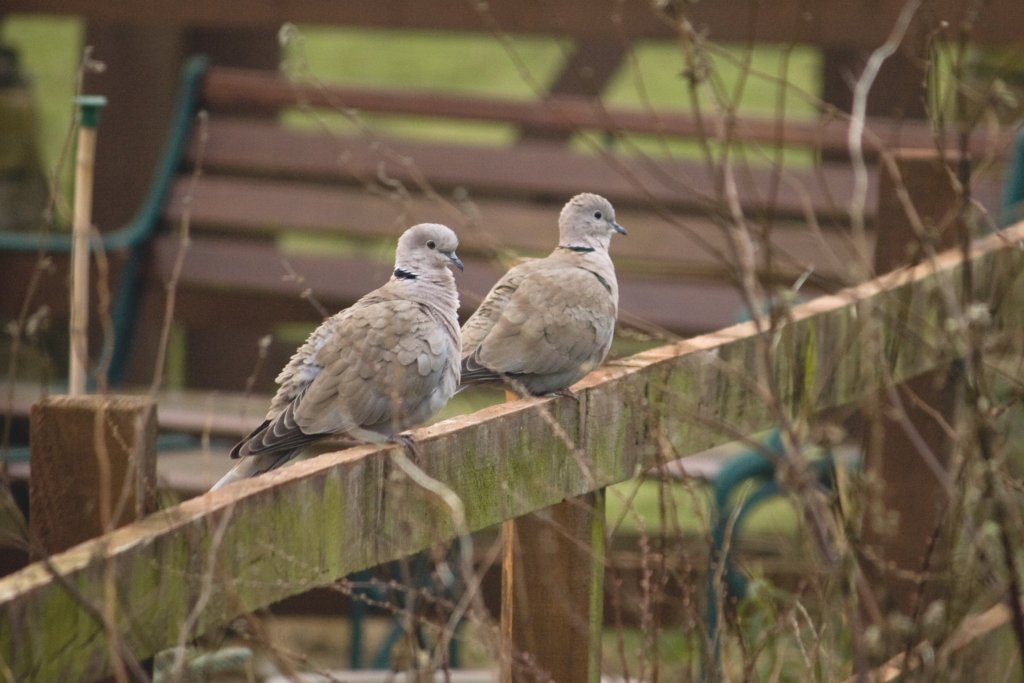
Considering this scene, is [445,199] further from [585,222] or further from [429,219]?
[585,222]

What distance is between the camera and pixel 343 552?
180cm

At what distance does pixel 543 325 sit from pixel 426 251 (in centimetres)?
33

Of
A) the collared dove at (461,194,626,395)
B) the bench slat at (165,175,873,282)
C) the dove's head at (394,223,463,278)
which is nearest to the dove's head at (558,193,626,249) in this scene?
the collared dove at (461,194,626,395)

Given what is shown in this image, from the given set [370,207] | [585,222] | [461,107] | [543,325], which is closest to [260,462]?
[543,325]

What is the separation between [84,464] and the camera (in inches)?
57.9

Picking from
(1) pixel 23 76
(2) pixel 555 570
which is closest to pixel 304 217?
(1) pixel 23 76

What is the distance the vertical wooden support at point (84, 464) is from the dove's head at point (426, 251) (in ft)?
4.89

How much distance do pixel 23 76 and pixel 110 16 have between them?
805 mm

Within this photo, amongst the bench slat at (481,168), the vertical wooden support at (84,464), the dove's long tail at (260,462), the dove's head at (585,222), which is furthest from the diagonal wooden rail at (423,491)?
the bench slat at (481,168)

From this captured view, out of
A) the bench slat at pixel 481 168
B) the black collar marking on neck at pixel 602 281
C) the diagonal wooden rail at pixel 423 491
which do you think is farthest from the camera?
the bench slat at pixel 481 168

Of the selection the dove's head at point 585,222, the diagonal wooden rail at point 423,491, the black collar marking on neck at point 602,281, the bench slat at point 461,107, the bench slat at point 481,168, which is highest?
the bench slat at point 461,107

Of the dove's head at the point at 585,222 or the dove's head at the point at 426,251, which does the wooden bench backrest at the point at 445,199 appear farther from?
the dove's head at the point at 426,251

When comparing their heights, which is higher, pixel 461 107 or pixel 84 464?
pixel 461 107

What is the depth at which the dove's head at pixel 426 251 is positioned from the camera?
2.95 metres
